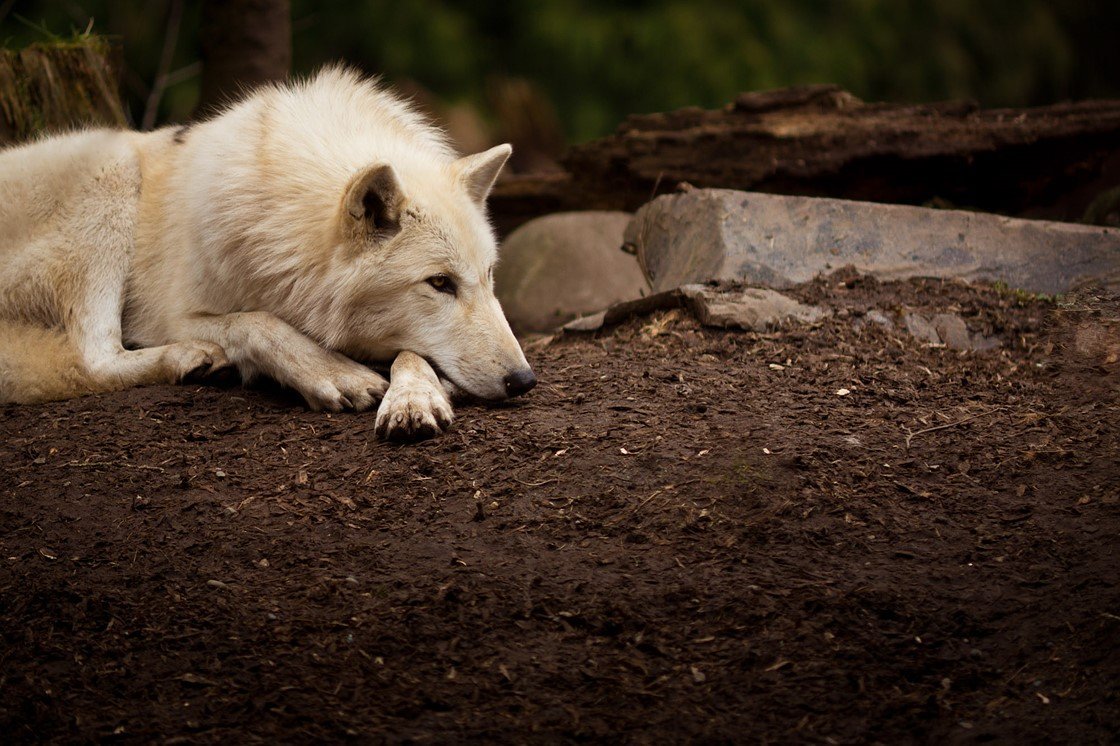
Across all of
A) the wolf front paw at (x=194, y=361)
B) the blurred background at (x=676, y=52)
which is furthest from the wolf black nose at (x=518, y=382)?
the blurred background at (x=676, y=52)

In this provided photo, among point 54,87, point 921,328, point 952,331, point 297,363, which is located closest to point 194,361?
point 297,363

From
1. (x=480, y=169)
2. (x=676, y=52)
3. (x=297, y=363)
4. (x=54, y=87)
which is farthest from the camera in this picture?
(x=676, y=52)

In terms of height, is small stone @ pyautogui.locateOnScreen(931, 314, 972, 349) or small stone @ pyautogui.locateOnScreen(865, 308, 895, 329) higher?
small stone @ pyautogui.locateOnScreen(931, 314, 972, 349)

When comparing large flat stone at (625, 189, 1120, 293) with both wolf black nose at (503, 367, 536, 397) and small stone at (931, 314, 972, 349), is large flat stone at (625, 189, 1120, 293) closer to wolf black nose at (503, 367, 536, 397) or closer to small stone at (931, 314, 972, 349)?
A: small stone at (931, 314, 972, 349)

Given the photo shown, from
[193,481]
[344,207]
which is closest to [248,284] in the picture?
[344,207]

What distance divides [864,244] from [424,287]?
7.63 ft

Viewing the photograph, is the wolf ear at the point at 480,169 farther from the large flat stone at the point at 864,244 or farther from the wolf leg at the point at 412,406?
the large flat stone at the point at 864,244

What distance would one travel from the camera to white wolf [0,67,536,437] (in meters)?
3.49

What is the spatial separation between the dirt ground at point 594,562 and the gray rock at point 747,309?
41 cm

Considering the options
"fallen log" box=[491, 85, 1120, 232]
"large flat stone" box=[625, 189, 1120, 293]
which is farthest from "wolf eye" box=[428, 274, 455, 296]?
"fallen log" box=[491, 85, 1120, 232]

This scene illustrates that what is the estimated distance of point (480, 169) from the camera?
12.9 ft

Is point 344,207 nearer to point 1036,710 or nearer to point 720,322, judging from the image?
point 720,322

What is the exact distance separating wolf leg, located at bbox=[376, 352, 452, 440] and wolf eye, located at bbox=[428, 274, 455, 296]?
1.06 ft

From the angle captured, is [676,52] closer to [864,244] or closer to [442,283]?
[864,244]
